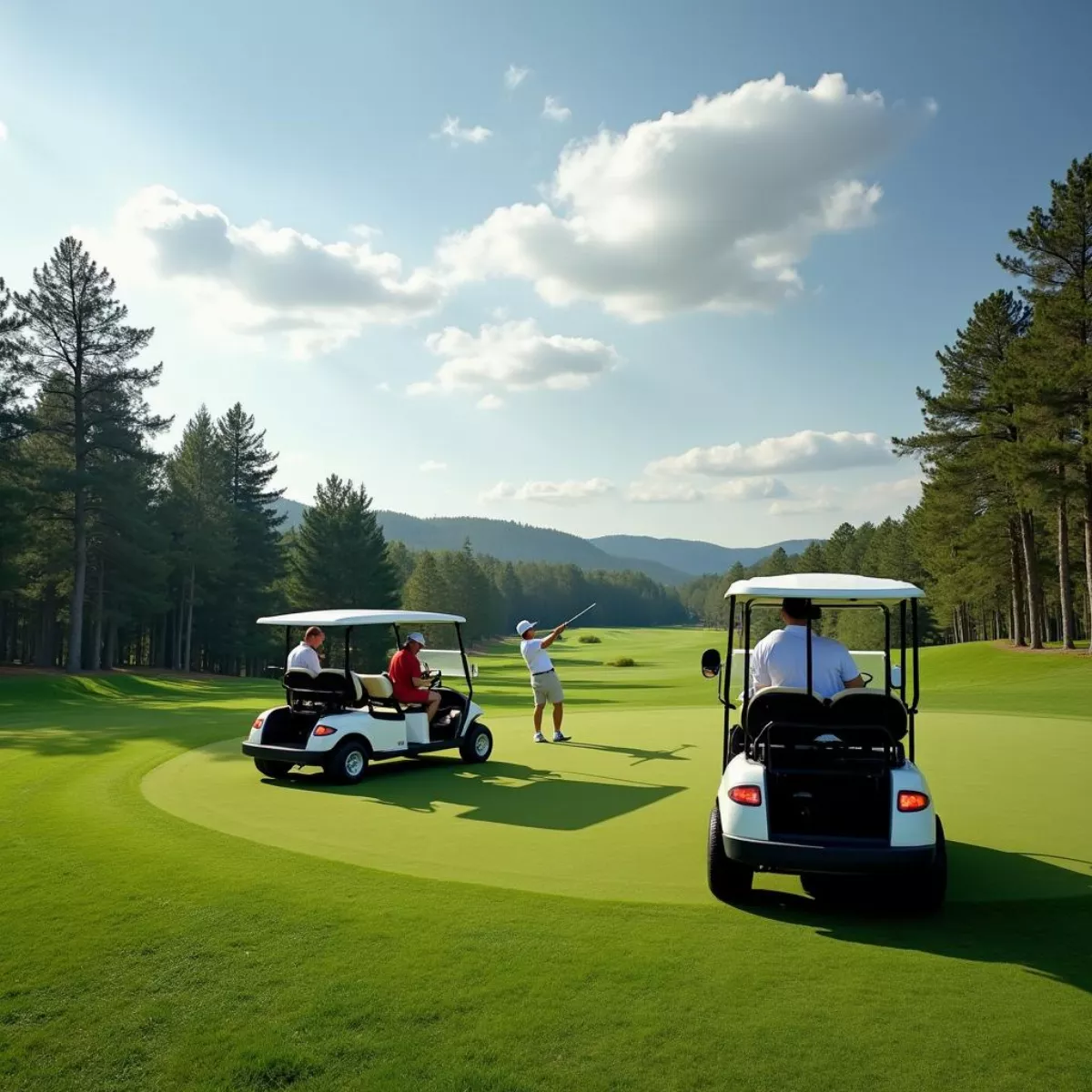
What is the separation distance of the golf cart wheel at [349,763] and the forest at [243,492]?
25.4m

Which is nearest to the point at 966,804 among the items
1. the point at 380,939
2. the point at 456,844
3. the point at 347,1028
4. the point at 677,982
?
the point at 456,844

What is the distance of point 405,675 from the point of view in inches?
474

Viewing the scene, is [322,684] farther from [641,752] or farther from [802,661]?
[802,661]

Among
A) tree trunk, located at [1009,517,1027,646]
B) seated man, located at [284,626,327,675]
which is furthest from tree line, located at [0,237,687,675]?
tree trunk, located at [1009,517,1027,646]

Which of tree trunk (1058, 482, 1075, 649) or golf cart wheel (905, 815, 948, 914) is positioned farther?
tree trunk (1058, 482, 1075, 649)

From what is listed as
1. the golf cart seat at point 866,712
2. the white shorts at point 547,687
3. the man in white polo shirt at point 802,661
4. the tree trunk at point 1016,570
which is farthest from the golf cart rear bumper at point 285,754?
the tree trunk at point 1016,570

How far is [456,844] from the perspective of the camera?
7.72m

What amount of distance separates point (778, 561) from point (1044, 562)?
53.5 meters

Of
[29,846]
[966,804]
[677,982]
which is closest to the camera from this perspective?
[677,982]

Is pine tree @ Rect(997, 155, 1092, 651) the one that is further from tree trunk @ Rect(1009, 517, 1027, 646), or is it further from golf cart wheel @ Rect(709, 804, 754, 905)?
golf cart wheel @ Rect(709, 804, 754, 905)

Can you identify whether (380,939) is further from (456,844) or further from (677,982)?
(456,844)

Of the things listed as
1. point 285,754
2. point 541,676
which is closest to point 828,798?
point 285,754

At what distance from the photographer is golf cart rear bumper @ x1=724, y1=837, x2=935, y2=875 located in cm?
580

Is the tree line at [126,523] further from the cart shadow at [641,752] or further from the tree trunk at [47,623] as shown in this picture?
the cart shadow at [641,752]
